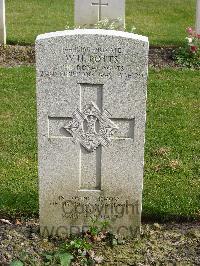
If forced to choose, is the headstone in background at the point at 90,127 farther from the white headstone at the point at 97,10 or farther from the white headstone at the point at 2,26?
the white headstone at the point at 2,26

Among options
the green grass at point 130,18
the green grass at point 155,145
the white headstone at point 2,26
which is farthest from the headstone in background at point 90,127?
the green grass at point 130,18

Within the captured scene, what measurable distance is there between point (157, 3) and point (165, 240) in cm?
1288

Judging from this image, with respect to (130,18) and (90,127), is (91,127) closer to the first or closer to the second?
(90,127)

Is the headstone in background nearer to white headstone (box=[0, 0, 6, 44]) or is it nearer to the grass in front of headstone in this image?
the grass in front of headstone

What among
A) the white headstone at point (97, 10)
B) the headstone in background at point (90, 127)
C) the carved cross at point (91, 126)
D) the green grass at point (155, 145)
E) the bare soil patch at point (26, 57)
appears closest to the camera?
the headstone in background at point (90, 127)

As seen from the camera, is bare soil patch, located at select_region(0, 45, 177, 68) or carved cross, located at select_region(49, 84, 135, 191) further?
bare soil patch, located at select_region(0, 45, 177, 68)

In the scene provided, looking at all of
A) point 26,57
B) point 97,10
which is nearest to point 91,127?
point 26,57

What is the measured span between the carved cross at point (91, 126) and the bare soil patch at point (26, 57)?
18.4ft

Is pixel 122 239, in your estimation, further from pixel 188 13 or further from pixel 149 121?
pixel 188 13

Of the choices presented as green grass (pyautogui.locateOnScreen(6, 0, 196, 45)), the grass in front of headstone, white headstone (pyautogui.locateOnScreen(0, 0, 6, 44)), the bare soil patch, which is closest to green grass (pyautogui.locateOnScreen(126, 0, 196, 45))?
green grass (pyautogui.locateOnScreen(6, 0, 196, 45))

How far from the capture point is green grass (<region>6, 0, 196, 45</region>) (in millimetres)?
12297

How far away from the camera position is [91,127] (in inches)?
167

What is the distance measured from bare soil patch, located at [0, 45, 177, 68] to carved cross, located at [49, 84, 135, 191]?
5.60 m

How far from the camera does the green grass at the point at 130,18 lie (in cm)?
1230
